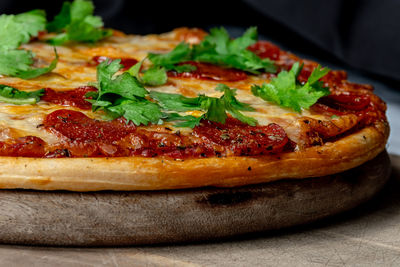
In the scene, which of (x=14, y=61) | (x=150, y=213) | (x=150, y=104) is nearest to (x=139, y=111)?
(x=150, y=104)

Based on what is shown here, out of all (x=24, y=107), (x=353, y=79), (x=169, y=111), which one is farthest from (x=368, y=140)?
(x=353, y=79)

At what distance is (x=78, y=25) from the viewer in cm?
411

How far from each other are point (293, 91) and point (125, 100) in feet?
2.85

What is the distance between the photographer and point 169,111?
291cm

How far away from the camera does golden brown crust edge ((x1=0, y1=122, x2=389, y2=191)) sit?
239 cm

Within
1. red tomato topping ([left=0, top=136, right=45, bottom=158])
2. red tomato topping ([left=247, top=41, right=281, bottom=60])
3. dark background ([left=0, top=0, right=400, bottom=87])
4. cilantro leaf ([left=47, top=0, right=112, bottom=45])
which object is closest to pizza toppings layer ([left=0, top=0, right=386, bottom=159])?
red tomato topping ([left=0, top=136, right=45, bottom=158])

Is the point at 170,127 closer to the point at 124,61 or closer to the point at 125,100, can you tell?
the point at 125,100

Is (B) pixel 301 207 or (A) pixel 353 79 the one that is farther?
(A) pixel 353 79

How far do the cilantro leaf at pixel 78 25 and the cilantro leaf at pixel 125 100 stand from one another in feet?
3.96

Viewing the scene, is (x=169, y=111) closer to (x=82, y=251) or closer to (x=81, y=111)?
(x=81, y=111)

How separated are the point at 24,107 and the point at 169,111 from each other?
0.67 metres

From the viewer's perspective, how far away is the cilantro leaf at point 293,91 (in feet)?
10.0

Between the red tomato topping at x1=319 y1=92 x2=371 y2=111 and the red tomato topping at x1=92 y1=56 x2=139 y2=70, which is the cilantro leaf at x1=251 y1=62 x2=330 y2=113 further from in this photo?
the red tomato topping at x1=92 y1=56 x2=139 y2=70

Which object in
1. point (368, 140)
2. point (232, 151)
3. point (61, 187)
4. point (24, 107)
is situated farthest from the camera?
point (368, 140)
